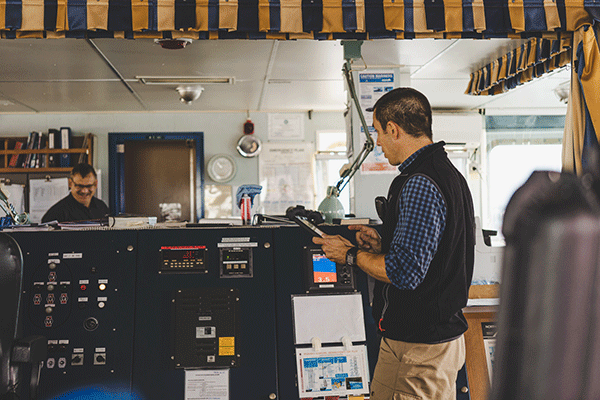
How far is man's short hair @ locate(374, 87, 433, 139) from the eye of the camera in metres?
1.74

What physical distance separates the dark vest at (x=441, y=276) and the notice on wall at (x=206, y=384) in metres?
0.91

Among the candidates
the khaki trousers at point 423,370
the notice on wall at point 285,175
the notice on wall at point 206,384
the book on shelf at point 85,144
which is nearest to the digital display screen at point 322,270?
the notice on wall at point 206,384

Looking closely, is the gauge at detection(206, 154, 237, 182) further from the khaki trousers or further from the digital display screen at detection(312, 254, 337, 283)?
the khaki trousers

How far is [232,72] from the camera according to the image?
4.18 m

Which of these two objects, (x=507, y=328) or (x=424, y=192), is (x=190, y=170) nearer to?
(x=424, y=192)

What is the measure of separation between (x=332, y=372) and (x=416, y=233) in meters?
1.02

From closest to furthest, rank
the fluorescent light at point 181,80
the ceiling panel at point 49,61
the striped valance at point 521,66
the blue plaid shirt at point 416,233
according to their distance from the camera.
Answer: the blue plaid shirt at point 416,233 → the striped valance at point 521,66 → the ceiling panel at point 49,61 → the fluorescent light at point 181,80

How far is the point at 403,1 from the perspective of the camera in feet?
7.18

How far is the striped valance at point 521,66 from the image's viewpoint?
3.07 meters

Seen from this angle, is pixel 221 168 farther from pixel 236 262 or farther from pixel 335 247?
pixel 335 247

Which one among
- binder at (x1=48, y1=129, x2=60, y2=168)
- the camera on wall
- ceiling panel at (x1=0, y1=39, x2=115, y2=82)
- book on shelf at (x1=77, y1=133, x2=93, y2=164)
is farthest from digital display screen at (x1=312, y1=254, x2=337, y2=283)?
binder at (x1=48, y1=129, x2=60, y2=168)

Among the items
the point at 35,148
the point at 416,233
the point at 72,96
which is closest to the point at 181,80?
the point at 72,96

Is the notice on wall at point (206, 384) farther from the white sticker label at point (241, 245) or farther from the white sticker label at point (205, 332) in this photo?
the white sticker label at point (241, 245)

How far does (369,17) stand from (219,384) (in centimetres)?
174
